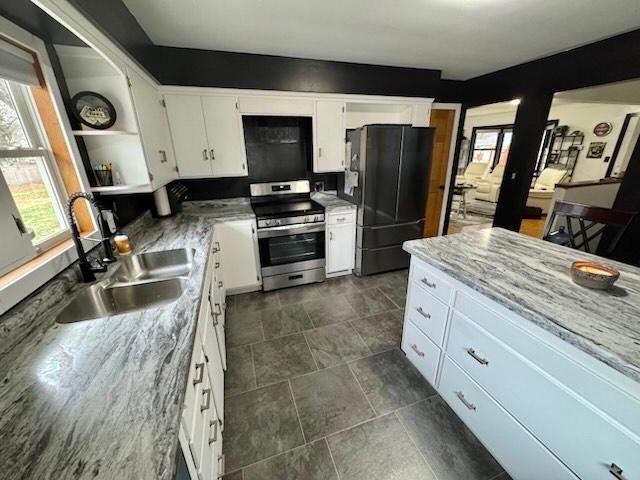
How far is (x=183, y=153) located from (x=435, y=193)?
141 inches

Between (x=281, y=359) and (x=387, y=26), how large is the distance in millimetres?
2856

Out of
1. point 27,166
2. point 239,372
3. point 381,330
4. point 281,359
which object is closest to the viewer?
point 27,166

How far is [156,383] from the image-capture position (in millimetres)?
748

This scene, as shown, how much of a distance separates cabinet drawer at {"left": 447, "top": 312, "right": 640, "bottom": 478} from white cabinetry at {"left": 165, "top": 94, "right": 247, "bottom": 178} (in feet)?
8.42

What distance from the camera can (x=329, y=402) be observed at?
1.67 meters

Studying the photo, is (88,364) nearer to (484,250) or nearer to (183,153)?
(484,250)

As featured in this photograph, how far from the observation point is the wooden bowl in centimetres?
110

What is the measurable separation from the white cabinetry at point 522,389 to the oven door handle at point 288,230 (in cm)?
136

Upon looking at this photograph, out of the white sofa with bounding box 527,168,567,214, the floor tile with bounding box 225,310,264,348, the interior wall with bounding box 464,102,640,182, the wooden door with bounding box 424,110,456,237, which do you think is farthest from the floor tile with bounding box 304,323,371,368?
the interior wall with bounding box 464,102,640,182

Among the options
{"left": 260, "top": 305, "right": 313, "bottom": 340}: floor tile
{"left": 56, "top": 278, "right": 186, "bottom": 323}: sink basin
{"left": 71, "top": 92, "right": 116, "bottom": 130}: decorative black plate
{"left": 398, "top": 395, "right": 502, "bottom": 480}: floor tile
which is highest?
{"left": 71, "top": 92, "right": 116, "bottom": 130}: decorative black plate

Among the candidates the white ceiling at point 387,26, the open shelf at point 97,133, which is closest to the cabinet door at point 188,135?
the white ceiling at point 387,26

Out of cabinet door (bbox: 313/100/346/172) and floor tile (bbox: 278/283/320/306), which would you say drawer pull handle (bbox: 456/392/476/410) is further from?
cabinet door (bbox: 313/100/346/172)

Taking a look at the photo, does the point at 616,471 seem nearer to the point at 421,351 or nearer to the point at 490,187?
the point at 421,351

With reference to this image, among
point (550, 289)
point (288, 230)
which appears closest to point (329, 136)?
point (288, 230)
